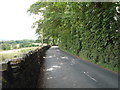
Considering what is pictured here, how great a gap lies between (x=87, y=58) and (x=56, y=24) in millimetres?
Result: 11585

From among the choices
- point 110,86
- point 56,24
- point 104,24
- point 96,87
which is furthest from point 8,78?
point 56,24

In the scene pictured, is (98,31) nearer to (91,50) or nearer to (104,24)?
(104,24)

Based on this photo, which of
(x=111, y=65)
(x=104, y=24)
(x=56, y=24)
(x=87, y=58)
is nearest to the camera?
(x=111, y=65)

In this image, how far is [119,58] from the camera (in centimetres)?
992

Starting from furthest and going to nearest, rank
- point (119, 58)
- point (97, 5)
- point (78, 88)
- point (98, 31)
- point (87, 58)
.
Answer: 1. point (87, 58)
2. point (97, 5)
3. point (98, 31)
4. point (119, 58)
5. point (78, 88)

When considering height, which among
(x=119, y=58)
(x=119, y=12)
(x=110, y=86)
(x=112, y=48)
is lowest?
(x=110, y=86)

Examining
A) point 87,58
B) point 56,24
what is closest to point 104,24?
point 87,58

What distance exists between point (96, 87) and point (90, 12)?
30.5 ft

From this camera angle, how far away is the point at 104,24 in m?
11.8

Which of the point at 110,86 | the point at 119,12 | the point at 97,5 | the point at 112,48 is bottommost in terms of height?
the point at 110,86

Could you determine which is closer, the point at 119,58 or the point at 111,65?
the point at 119,58

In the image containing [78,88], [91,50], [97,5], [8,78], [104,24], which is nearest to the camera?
[8,78]

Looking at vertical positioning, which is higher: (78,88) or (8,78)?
(8,78)

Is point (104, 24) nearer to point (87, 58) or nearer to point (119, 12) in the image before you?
point (119, 12)
